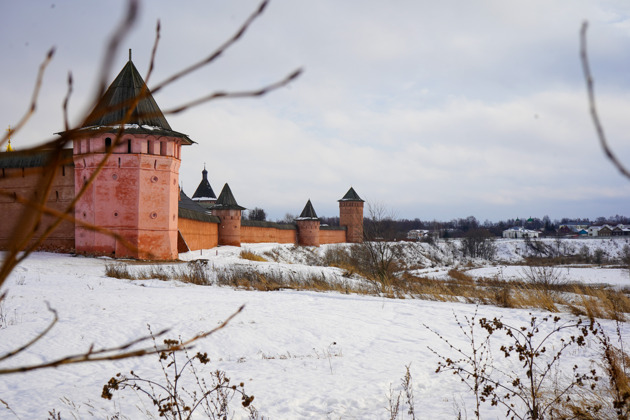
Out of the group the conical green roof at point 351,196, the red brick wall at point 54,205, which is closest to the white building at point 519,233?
the conical green roof at point 351,196

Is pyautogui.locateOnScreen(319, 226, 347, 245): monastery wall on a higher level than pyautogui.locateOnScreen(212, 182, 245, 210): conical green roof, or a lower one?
lower

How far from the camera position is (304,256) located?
31188 mm

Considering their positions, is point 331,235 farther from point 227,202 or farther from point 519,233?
point 519,233

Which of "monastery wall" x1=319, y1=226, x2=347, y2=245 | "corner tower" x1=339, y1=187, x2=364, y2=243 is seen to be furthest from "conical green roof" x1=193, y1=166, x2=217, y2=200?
"corner tower" x1=339, y1=187, x2=364, y2=243

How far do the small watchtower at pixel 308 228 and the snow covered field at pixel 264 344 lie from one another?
85.6ft

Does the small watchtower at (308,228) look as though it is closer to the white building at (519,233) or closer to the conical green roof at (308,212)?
the conical green roof at (308,212)

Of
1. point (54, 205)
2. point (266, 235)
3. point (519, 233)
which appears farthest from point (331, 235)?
point (519, 233)

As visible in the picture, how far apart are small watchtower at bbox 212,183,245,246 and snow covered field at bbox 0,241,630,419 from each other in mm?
17322

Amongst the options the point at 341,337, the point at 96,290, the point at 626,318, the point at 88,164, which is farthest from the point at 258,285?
the point at 88,164

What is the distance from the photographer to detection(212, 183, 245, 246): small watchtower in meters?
27.6

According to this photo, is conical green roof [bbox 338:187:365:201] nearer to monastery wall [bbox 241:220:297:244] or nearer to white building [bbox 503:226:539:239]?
monastery wall [bbox 241:220:297:244]

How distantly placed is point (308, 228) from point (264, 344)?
30.7 metres

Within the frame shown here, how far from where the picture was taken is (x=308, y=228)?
36438 mm

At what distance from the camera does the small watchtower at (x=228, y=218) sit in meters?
→ 27.6
